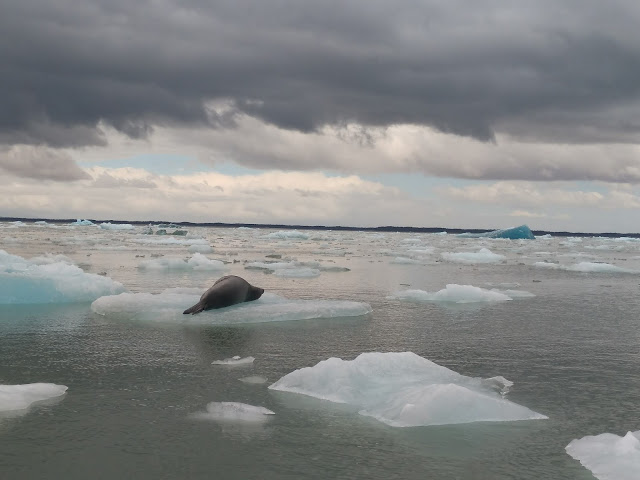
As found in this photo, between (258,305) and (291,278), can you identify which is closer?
(258,305)

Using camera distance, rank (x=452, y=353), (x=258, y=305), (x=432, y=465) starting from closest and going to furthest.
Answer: (x=432, y=465) < (x=452, y=353) < (x=258, y=305)

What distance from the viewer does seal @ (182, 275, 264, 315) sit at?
10039 mm

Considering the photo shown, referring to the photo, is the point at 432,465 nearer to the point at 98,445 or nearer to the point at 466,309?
the point at 98,445

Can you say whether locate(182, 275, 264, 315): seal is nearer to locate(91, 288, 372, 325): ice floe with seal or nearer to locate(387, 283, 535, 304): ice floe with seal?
locate(91, 288, 372, 325): ice floe with seal

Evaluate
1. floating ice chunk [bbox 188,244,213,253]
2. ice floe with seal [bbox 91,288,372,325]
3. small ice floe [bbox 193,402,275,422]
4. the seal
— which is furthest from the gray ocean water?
floating ice chunk [bbox 188,244,213,253]

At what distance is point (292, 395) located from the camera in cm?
566

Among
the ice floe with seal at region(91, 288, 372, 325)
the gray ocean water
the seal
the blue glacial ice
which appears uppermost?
the blue glacial ice

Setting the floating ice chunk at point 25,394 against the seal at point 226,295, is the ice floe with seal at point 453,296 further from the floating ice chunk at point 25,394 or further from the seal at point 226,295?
the floating ice chunk at point 25,394

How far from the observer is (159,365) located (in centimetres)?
670

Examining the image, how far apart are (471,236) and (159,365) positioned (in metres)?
83.2

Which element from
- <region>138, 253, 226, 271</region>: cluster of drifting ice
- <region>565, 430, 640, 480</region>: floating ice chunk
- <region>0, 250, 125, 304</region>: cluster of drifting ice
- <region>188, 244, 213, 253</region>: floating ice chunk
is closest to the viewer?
<region>565, 430, 640, 480</region>: floating ice chunk

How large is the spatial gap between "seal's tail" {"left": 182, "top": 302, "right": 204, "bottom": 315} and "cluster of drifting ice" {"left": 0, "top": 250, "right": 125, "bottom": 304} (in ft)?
10.5

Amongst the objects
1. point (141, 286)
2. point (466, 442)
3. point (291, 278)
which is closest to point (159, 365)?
point (466, 442)

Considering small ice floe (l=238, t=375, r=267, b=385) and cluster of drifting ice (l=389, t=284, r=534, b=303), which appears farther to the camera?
cluster of drifting ice (l=389, t=284, r=534, b=303)
